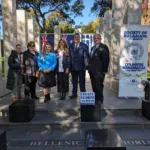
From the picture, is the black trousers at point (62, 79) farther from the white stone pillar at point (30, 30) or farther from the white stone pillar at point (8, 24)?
the white stone pillar at point (30, 30)

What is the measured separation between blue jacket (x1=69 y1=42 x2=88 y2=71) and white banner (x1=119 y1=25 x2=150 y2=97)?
1241 mm

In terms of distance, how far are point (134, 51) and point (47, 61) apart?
8.75 feet

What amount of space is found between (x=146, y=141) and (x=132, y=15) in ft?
14.6

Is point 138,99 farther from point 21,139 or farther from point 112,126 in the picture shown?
point 21,139

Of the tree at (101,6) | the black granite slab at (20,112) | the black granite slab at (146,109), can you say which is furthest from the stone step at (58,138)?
the tree at (101,6)

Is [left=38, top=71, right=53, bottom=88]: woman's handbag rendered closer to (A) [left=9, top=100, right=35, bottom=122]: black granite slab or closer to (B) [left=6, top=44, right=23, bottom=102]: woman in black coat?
(B) [left=6, top=44, right=23, bottom=102]: woman in black coat

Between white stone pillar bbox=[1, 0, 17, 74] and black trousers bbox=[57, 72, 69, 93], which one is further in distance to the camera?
white stone pillar bbox=[1, 0, 17, 74]

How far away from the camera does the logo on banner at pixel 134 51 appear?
25.7ft

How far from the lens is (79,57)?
24.2 feet

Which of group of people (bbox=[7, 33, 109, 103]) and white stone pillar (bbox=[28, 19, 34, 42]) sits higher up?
white stone pillar (bbox=[28, 19, 34, 42])

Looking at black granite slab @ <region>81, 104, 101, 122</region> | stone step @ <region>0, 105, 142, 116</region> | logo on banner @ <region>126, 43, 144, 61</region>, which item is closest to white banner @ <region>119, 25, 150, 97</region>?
logo on banner @ <region>126, 43, 144, 61</region>

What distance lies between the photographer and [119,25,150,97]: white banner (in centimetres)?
781

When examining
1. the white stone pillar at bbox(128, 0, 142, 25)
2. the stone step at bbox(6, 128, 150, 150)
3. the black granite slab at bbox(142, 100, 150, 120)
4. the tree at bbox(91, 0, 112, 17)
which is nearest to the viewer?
the stone step at bbox(6, 128, 150, 150)

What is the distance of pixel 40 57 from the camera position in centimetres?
711
